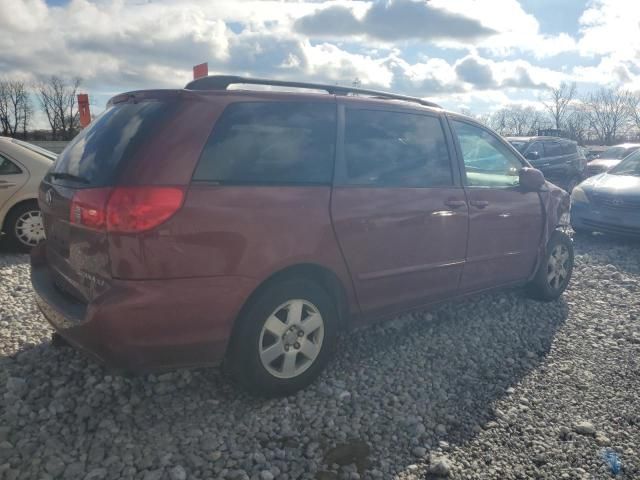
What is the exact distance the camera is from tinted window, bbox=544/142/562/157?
48.8 ft

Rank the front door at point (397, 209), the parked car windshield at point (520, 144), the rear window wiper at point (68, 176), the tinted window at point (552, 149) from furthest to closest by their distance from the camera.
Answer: the tinted window at point (552, 149), the parked car windshield at point (520, 144), the front door at point (397, 209), the rear window wiper at point (68, 176)

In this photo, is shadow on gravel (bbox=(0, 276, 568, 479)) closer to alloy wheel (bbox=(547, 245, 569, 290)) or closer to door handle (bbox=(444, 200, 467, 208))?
door handle (bbox=(444, 200, 467, 208))

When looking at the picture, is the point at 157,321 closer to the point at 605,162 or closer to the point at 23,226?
the point at 23,226

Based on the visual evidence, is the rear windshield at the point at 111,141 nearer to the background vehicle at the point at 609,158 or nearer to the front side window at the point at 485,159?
the front side window at the point at 485,159

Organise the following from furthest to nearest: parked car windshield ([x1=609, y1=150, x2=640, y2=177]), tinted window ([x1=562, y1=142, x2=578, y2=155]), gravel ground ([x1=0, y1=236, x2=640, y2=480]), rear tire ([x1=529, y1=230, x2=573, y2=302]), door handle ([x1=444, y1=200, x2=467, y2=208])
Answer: tinted window ([x1=562, y1=142, x2=578, y2=155]), parked car windshield ([x1=609, y1=150, x2=640, y2=177]), rear tire ([x1=529, y1=230, x2=573, y2=302]), door handle ([x1=444, y1=200, x2=467, y2=208]), gravel ground ([x1=0, y1=236, x2=640, y2=480])

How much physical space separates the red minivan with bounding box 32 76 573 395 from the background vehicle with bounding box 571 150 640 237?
4816mm

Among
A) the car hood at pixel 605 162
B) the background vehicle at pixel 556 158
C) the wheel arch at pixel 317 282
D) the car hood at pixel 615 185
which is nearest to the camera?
the wheel arch at pixel 317 282

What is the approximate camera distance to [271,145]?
2.88 m

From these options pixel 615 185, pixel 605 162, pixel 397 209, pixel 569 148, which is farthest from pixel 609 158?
pixel 397 209

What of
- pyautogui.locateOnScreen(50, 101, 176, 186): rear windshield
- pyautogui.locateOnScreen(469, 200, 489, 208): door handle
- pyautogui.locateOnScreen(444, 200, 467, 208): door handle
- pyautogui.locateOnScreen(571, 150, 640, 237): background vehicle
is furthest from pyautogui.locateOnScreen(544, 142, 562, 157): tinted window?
pyautogui.locateOnScreen(50, 101, 176, 186): rear windshield

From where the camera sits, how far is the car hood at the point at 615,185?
300 inches

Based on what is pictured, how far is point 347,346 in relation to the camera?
392 cm

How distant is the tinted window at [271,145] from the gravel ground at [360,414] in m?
1.36

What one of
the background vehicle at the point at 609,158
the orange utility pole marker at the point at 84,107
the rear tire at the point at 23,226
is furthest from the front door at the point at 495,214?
the background vehicle at the point at 609,158
